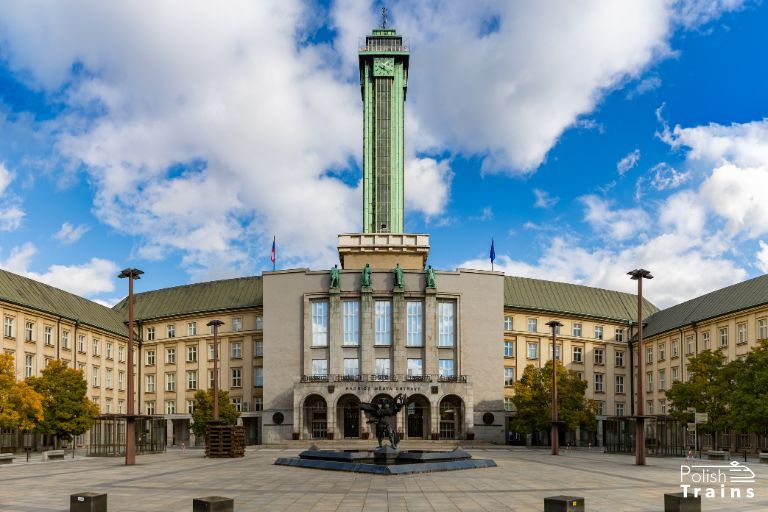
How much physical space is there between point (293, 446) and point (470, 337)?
77.4ft

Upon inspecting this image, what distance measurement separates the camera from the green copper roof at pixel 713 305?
265ft

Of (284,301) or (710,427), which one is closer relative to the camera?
(710,427)

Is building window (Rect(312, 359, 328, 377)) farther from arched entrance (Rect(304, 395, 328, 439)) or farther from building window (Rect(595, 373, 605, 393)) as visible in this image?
building window (Rect(595, 373, 605, 393))

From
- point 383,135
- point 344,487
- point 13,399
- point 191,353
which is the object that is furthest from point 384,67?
point 344,487

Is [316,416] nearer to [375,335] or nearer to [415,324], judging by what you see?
[375,335]

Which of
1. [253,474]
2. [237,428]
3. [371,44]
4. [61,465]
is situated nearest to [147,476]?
[253,474]

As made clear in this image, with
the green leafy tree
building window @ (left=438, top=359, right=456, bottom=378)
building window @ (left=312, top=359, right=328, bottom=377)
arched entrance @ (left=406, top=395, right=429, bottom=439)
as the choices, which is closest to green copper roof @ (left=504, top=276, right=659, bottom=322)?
building window @ (left=438, top=359, right=456, bottom=378)

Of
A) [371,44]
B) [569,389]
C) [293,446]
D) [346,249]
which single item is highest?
[371,44]

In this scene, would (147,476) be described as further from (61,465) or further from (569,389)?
(569,389)

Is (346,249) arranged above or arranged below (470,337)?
above

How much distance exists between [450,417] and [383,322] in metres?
12.6

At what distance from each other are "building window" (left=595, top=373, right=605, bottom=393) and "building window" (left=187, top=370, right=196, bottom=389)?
1996 inches

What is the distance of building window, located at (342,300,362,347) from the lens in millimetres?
90625

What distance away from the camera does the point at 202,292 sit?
110m
